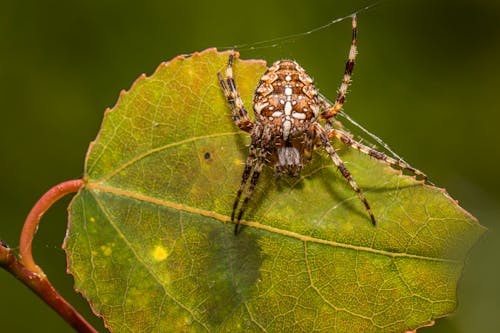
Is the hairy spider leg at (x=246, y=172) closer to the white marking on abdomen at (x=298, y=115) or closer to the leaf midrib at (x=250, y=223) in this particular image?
the leaf midrib at (x=250, y=223)

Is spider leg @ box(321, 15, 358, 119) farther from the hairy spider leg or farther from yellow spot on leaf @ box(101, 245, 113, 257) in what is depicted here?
yellow spot on leaf @ box(101, 245, 113, 257)

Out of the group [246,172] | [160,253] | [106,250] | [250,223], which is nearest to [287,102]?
[246,172]

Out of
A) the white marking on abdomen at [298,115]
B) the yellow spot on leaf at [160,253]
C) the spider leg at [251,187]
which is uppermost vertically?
the white marking on abdomen at [298,115]

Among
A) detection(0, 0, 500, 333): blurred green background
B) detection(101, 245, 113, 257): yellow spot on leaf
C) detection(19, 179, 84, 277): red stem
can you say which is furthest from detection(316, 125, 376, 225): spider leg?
detection(0, 0, 500, 333): blurred green background

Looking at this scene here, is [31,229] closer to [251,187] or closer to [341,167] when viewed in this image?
[251,187]

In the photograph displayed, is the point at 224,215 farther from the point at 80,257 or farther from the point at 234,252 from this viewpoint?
the point at 80,257

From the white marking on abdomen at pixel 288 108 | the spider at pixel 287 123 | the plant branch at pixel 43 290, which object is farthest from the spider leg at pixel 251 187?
the plant branch at pixel 43 290
